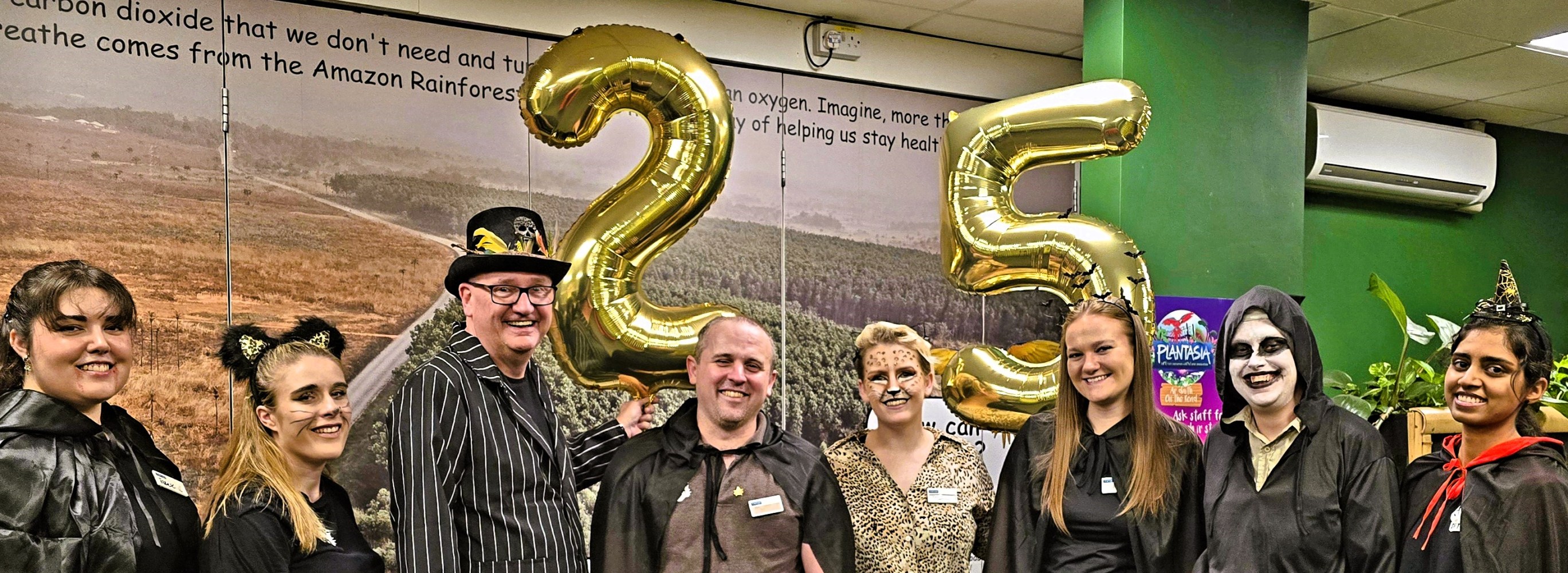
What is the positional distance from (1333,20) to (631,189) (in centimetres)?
331

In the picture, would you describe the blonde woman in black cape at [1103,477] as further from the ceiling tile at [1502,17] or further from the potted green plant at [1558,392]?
the ceiling tile at [1502,17]

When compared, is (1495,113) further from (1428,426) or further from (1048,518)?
(1048,518)

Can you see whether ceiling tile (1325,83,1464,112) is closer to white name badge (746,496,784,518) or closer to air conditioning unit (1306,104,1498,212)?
air conditioning unit (1306,104,1498,212)

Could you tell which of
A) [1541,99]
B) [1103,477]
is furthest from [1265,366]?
[1541,99]

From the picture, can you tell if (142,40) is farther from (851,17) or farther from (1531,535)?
(1531,535)

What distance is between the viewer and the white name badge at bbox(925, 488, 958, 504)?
2.79 meters

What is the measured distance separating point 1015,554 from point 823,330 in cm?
240

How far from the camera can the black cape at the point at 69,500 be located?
2072 millimetres

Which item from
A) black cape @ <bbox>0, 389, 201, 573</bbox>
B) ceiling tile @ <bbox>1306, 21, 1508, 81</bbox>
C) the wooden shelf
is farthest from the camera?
ceiling tile @ <bbox>1306, 21, 1508, 81</bbox>

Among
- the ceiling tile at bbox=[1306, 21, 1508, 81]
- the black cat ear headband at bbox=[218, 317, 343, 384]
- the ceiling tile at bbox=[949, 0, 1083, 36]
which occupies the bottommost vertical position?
the black cat ear headband at bbox=[218, 317, 343, 384]

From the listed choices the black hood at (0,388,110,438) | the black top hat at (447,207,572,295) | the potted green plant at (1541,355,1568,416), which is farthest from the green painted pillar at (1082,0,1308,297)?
the black hood at (0,388,110,438)

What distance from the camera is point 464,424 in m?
2.38

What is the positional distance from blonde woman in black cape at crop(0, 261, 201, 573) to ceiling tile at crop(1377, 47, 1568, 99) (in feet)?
18.1

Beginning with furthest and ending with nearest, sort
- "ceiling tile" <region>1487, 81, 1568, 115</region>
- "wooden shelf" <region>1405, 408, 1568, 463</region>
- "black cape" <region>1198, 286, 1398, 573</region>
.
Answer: "ceiling tile" <region>1487, 81, 1568, 115</region> < "wooden shelf" <region>1405, 408, 1568, 463</region> < "black cape" <region>1198, 286, 1398, 573</region>
